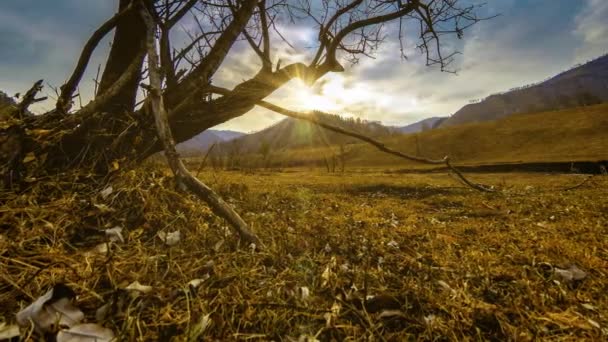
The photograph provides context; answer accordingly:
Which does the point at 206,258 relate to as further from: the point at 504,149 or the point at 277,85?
the point at 504,149

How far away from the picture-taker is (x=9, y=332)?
125 centimetres

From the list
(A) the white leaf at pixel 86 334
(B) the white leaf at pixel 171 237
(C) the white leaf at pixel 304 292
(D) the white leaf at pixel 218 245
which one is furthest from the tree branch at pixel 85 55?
(C) the white leaf at pixel 304 292

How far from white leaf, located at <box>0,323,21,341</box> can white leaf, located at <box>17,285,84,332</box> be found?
30 mm

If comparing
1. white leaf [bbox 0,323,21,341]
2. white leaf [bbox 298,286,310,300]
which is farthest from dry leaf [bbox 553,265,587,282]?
white leaf [bbox 0,323,21,341]

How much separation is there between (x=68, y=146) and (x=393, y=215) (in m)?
4.39

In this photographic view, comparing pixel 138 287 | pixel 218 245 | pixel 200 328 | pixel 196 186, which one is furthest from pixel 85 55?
pixel 200 328

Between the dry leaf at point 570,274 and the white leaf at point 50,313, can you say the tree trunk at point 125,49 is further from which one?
the dry leaf at point 570,274

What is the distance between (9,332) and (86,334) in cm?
30

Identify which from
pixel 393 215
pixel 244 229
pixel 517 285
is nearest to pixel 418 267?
pixel 517 285

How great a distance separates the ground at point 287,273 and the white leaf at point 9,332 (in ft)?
0.79

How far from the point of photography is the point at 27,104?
3172mm

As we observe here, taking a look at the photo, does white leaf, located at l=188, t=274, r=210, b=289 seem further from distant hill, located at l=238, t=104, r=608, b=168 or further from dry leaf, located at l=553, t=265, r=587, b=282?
distant hill, located at l=238, t=104, r=608, b=168

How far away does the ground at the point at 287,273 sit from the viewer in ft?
5.05

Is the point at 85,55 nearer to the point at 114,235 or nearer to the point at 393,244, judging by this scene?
the point at 114,235
